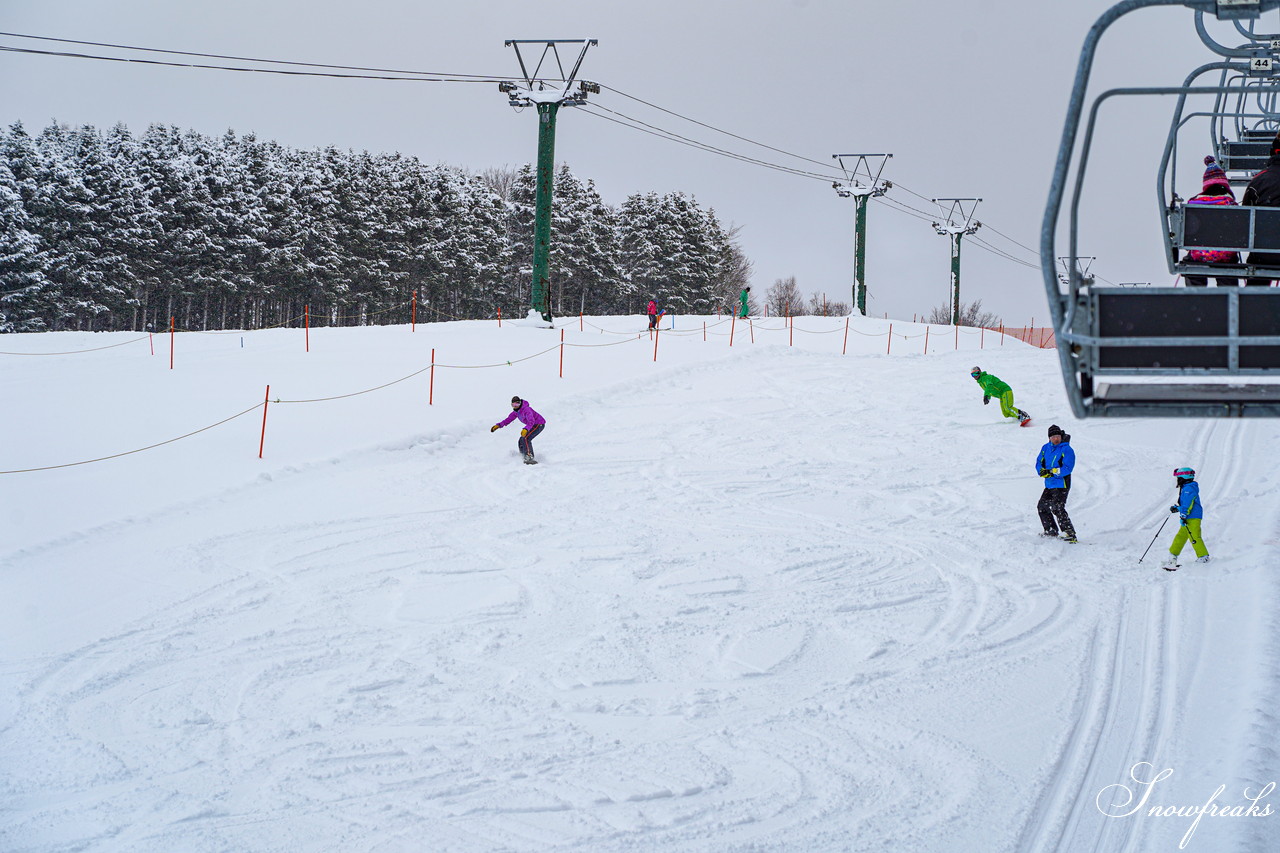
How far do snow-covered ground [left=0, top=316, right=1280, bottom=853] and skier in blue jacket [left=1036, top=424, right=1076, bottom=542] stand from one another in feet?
1.00

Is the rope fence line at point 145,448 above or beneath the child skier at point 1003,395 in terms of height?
beneath

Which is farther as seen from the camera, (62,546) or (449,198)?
(449,198)

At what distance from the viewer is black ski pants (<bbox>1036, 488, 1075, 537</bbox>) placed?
11562mm

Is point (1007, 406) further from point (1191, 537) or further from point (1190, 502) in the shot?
point (1190, 502)

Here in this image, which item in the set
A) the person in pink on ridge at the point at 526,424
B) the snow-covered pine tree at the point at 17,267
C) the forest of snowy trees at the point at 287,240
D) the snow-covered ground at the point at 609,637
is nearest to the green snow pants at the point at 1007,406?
the snow-covered ground at the point at 609,637

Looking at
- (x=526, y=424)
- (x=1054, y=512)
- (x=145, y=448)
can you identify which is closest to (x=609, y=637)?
(x=1054, y=512)

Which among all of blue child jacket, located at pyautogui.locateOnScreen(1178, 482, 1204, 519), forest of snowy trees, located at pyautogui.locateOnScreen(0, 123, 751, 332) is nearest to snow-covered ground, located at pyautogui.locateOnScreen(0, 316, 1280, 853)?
blue child jacket, located at pyautogui.locateOnScreen(1178, 482, 1204, 519)

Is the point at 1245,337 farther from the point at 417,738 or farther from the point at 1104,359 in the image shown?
the point at 417,738

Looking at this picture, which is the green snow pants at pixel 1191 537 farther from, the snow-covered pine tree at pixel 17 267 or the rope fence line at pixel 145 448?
the snow-covered pine tree at pixel 17 267

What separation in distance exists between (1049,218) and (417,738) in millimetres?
5181

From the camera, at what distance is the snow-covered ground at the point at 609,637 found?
573 centimetres

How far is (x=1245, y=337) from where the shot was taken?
4.36 m

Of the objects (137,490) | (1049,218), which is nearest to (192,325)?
(137,490)

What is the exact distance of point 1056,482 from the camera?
1158 centimetres
